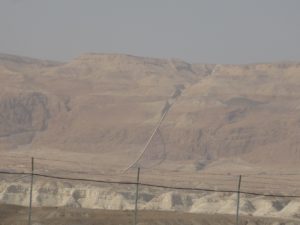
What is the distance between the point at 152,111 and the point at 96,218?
9668 cm

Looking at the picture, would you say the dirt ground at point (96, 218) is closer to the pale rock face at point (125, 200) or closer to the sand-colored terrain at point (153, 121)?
the pale rock face at point (125, 200)

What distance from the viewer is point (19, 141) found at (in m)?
119

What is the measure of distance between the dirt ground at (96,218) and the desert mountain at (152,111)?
67.0 m

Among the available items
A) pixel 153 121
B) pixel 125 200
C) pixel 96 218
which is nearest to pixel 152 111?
pixel 153 121

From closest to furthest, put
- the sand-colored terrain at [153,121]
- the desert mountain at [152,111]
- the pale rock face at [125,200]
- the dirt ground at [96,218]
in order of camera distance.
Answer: the dirt ground at [96,218] → the pale rock face at [125,200] → the sand-colored terrain at [153,121] → the desert mountain at [152,111]

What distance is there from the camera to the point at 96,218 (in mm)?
34438

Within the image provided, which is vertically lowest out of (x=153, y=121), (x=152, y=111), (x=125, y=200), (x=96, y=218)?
(x=125, y=200)

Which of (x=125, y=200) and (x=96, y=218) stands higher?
(x=96, y=218)

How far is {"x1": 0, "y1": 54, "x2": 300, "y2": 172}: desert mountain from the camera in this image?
115938 millimetres

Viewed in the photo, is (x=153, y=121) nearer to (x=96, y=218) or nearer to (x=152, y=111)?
(x=152, y=111)

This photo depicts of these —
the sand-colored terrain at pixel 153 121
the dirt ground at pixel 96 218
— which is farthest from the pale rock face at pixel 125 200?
the dirt ground at pixel 96 218

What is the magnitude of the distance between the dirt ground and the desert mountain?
67.0 m

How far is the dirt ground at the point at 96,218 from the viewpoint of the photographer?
1296 inches

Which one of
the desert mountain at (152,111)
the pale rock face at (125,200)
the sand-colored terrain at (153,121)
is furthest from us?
the desert mountain at (152,111)
